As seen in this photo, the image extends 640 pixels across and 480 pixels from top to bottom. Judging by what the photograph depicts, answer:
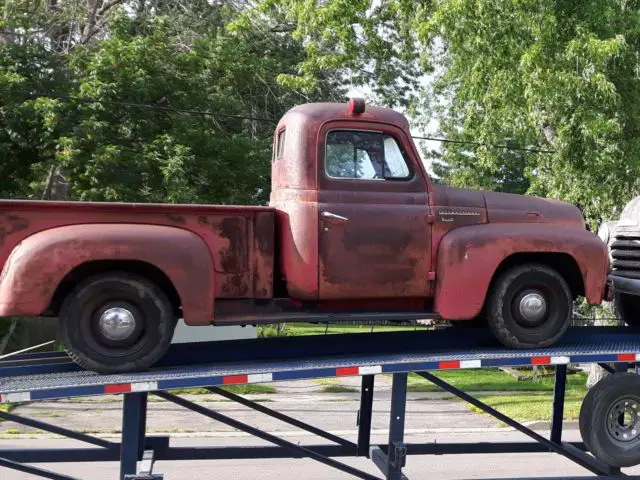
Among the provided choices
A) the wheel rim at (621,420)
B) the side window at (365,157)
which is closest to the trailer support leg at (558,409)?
the wheel rim at (621,420)

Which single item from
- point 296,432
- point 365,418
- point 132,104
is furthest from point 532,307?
point 132,104

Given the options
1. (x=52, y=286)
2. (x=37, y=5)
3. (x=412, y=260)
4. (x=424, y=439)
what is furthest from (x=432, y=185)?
(x=37, y=5)

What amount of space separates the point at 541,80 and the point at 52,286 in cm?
877

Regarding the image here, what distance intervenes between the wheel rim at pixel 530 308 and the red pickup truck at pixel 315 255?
0.04 ft

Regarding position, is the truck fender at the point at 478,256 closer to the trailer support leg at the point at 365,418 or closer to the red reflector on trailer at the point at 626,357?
the red reflector on trailer at the point at 626,357

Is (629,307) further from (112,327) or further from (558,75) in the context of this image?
(558,75)

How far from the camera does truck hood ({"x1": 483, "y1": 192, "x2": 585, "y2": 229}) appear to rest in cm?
573

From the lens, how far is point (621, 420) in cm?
586

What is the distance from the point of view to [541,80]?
1150 cm

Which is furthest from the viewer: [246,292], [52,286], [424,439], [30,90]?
[30,90]

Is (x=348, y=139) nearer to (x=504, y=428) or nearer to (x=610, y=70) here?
(x=504, y=428)

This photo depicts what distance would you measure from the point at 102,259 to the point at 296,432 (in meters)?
6.45

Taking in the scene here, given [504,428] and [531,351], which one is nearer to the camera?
[531,351]

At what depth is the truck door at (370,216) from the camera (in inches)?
209
